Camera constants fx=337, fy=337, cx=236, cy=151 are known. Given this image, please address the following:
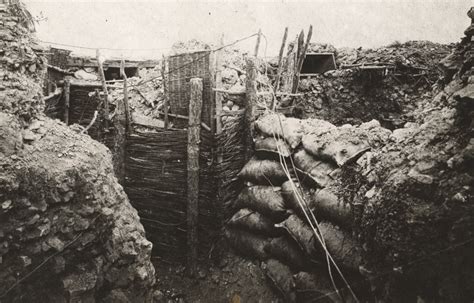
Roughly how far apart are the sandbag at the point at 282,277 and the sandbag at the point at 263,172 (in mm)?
1021

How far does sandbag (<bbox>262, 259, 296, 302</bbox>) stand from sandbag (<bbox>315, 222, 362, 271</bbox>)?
2.37ft

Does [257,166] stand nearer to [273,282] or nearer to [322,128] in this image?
[322,128]

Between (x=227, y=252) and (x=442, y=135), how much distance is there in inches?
149

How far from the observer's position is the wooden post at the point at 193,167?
16.6 feet

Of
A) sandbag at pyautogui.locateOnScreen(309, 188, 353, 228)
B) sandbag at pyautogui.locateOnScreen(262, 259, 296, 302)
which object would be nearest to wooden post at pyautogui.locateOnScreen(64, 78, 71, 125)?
sandbag at pyautogui.locateOnScreen(262, 259, 296, 302)

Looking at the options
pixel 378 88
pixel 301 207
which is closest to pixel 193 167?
pixel 301 207

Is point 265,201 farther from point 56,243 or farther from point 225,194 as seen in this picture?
point 56,243

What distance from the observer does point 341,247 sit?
3109 mm

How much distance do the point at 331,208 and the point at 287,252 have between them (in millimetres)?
913

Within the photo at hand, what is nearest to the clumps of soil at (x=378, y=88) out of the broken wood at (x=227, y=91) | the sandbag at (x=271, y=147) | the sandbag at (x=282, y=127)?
the broken wood at (x=227, y=91)

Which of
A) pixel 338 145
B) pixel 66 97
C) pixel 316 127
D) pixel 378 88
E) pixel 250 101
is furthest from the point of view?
pixel 378 88

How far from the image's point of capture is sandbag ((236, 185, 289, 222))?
4.18 metres

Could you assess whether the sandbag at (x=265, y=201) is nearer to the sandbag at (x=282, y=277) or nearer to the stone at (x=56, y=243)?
the sandbag at (x=282, y=277)

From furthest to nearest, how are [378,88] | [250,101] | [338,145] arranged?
[378,88]
[250,101]
[338,145]
